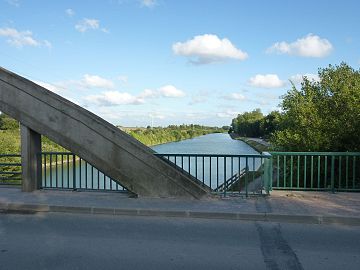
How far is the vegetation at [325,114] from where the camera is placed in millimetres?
16953

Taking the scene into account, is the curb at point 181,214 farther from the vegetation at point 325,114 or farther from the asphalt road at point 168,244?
the vegetation at point 325,114

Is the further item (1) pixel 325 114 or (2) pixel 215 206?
(1) pixel 325 114

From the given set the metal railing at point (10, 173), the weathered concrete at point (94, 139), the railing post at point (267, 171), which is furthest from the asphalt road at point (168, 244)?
the metal railing at point (10, 173)

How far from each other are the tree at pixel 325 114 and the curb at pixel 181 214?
957 centimetres

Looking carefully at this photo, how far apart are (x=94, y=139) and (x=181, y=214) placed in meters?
3.14

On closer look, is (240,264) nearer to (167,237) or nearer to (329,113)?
(167,237)

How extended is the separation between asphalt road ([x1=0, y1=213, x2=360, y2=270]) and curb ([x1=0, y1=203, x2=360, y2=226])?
199mm

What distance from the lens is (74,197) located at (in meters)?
9.30

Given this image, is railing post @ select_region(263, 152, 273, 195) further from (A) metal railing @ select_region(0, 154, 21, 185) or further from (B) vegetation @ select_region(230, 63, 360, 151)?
(B) vegetation @ select_region(230, 63, 360, 151)

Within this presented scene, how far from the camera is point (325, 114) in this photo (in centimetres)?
1967

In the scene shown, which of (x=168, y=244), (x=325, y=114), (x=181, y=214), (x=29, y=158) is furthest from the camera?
(x=325, y=114)

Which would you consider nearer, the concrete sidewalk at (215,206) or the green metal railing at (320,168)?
the concrete sidewalk at (215,206)

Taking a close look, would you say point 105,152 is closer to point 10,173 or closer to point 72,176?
point 10,173

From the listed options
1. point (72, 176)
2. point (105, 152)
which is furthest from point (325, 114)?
point (105, 152)
